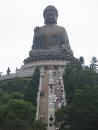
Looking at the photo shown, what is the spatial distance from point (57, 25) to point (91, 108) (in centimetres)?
2683

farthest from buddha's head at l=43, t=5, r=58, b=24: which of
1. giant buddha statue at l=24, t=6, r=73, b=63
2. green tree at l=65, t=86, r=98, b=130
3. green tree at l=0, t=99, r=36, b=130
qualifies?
green tree at l=0, t=99, r=36, b=130

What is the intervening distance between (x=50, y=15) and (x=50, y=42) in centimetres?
324

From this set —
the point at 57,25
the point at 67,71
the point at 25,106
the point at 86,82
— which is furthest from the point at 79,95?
the point at 57,25

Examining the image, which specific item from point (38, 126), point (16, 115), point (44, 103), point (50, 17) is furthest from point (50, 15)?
point (16, 115)

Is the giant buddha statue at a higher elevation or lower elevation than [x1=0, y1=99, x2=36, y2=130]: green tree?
higher

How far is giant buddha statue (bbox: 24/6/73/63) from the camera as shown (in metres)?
47.4

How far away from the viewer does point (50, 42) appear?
49.0 m

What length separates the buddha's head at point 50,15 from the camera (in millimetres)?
50247

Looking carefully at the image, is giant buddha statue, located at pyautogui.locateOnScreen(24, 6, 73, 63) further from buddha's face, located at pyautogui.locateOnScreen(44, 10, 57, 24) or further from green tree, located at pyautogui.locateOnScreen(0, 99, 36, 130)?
green tree, located at pyautogui.locateOnScreen(0, 99, 36, 130)

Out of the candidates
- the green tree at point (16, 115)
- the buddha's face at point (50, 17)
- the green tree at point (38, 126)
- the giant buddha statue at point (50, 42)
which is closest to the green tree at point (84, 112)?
the green tree at point (16, 115)

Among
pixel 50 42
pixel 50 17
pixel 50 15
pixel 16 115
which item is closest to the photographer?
pixel 16 115

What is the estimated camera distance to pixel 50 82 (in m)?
38.4

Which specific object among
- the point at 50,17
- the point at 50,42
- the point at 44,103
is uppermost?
the point at 50,17

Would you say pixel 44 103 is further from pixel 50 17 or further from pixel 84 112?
pixel 50 17
